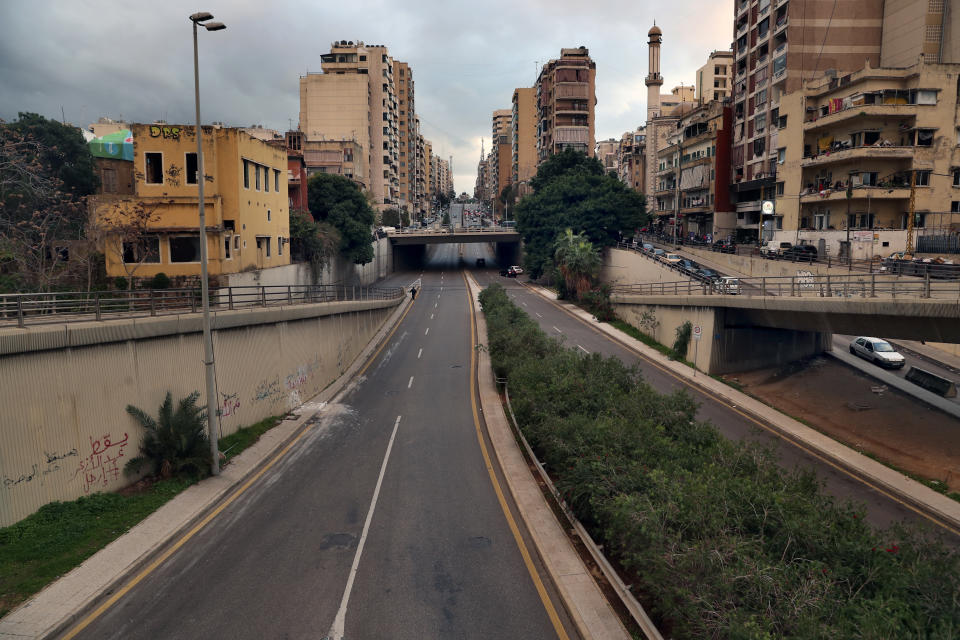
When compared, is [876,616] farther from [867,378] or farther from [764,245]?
[764,245]

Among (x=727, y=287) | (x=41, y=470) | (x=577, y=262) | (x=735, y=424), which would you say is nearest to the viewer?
(x=41, y=470)

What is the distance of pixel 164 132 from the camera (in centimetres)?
2769

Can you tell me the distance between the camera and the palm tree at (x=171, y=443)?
15023 mm

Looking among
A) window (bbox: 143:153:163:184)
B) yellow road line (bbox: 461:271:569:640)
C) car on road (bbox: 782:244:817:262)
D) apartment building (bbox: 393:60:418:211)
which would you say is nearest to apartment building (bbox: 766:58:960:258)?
car on road (bbox: 782:244:817:262)

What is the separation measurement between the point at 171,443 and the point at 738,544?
1390 centimetres

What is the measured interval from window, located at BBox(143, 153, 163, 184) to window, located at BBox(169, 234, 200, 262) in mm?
2896

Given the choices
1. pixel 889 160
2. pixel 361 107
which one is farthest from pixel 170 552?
pixel 361 107

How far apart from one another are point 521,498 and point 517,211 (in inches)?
2393

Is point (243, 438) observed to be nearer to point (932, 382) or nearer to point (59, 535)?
point (59, 535)

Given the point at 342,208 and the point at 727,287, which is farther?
the point at 342,208

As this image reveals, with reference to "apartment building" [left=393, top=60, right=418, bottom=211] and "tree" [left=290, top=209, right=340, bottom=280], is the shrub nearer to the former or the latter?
"tree" [left=290, top=209, right=340, bottom=280]

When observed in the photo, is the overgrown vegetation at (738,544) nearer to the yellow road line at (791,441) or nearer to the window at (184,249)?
the yellow road line at (791,441)

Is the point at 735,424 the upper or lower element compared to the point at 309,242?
lower

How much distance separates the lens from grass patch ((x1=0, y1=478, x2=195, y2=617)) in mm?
10109
